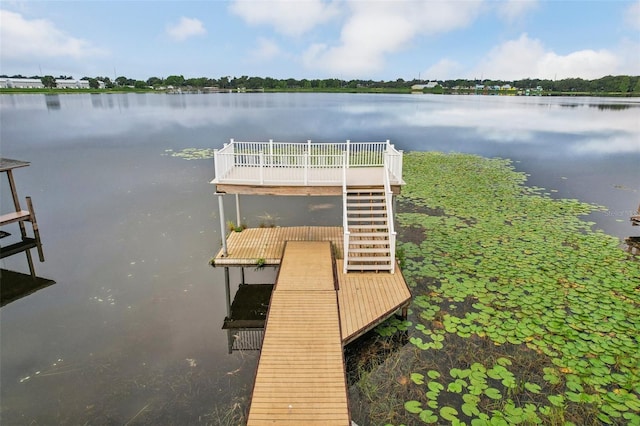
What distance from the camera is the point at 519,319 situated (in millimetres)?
9125

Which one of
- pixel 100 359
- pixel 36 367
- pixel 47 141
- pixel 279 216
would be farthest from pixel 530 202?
pixel 47 141

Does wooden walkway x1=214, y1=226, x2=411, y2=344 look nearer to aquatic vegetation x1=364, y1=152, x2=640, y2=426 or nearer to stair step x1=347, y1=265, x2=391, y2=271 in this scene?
stair step x1=347, y1=265, x2=391, y2=271

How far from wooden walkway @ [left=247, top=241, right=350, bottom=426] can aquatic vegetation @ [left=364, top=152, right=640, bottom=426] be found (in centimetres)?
163

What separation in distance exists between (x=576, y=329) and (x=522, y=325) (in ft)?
3.97

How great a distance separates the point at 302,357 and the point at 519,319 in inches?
233

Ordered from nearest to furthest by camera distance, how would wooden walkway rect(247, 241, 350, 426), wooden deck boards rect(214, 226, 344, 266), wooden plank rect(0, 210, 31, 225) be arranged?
1. wooden walkway rect(247, 241, 350, 426)
2. wooden deck boards rect(214, 226, 344, 266)
3. wooden plank rect(0, 210, 31, 225)

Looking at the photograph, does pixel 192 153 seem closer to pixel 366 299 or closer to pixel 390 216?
pixel 390 216

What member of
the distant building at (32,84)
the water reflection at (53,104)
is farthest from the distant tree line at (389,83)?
the water reflection at (53,104)

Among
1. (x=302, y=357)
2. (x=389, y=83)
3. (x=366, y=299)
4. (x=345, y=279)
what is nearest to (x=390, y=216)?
(x=345, y=279)

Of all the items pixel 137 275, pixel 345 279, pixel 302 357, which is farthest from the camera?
pixel 137 275

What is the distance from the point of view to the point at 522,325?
29.0 feet

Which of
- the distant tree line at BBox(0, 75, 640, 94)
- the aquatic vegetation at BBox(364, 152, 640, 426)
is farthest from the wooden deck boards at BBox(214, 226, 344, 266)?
the distant tree line at BBox(0, 75, 640, 94)

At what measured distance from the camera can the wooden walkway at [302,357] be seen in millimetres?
5594

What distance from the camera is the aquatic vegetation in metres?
6.71
